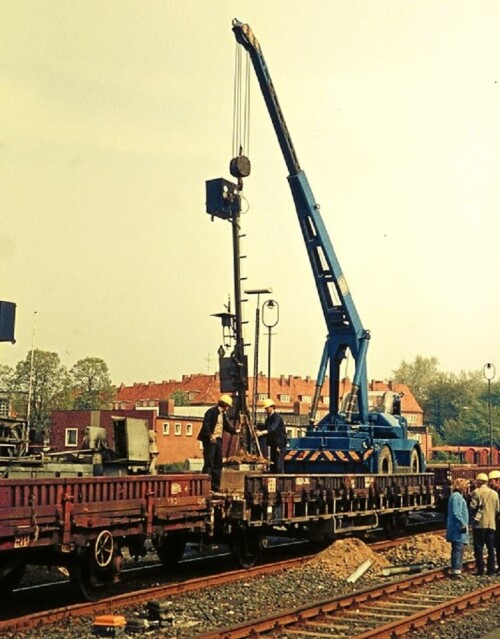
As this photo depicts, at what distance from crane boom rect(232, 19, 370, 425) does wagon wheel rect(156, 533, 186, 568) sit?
8538 mm

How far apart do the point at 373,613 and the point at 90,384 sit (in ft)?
219

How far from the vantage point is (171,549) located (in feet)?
47.0

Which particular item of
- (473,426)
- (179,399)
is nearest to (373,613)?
(179,399)

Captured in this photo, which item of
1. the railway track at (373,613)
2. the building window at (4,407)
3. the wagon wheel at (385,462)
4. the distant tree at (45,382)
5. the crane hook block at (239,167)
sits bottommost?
the railway track at (373,613)

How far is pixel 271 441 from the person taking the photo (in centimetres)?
1598

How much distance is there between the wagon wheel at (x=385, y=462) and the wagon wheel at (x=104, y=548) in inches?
403

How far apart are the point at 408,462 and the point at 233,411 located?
20.5ft

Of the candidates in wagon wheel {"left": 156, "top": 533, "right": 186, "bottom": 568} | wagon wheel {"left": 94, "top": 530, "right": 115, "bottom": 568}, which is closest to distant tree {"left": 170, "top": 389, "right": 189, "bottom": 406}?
wagon wheel {"left": 156, "top": 533, "right": 186, "bottom": 568}

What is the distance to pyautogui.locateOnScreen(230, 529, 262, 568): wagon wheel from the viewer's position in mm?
14570

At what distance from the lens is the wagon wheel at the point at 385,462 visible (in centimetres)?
2055

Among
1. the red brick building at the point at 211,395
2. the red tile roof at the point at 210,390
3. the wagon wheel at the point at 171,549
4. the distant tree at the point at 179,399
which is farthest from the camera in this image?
the red tile roof at the point at 210,390

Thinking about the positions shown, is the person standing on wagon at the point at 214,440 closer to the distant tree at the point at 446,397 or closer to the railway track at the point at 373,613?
the railway track at the point at 373,613

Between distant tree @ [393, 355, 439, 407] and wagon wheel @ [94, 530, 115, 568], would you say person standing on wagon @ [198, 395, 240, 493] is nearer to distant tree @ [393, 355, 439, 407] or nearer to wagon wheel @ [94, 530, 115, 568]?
wagon wheel @ [94, 530, 115, 568]

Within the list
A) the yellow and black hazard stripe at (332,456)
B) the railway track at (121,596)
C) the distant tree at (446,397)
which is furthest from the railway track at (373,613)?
the distant tree at (446,397)
